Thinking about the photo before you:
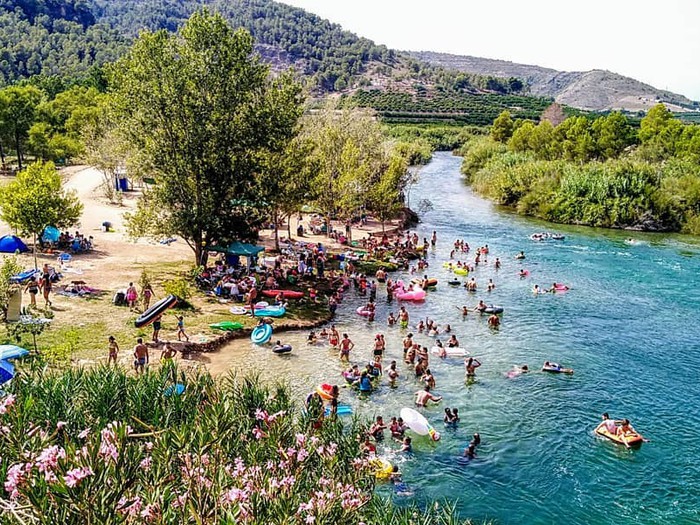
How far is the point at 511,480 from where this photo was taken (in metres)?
18.5

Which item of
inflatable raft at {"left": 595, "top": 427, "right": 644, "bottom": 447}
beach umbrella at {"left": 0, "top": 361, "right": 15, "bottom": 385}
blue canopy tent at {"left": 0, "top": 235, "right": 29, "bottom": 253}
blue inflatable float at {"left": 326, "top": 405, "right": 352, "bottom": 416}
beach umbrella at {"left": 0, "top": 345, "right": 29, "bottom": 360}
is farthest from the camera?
blue canopy tent at {"left": 0, "top": 235, "right": 29, "bottom": 253}

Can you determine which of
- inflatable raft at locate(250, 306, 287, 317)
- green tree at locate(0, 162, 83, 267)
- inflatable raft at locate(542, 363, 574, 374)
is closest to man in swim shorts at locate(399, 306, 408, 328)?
inflatable raft at locate(250, 306, 287, 317)

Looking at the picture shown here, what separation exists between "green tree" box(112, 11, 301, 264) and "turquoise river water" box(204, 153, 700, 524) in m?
8.87

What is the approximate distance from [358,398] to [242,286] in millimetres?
11762

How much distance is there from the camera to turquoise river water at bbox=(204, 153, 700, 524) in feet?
58.9

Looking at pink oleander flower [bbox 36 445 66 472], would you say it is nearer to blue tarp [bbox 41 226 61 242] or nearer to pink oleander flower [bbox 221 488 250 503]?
pink oleander flower [bbox 221 488 250 503]

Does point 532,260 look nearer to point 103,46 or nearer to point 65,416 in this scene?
point 65,416

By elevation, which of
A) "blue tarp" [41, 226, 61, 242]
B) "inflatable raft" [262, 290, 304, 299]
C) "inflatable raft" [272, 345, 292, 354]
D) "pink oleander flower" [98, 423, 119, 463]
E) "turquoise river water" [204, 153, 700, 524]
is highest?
"pink oleander flower" [98, 423, 119, 463]

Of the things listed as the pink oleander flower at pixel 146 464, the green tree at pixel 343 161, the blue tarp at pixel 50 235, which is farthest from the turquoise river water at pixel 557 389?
the blue tarp at pixel 50 235

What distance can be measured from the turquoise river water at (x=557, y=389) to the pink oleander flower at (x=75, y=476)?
11335 mm

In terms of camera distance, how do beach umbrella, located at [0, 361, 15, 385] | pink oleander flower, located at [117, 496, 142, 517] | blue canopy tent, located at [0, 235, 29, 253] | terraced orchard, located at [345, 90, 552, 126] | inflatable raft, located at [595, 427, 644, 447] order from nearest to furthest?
pink oleander flower, located at [117, 496, 142, 517]
beach umbrella, located at [0, 361, 15, 385]
inflatable raft, located at [595, 427, 644, 447]
blue canopy tent, located at [0, 235, 29, 253]
terraced orchard, located at [345, 90, 552, 126]

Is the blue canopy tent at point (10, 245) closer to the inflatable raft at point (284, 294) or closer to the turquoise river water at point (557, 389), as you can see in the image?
the inflatable raft at point (284, 294)

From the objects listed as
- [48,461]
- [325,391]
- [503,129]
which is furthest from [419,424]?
[503,129]

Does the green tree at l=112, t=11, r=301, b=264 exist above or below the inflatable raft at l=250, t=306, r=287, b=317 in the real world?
above
